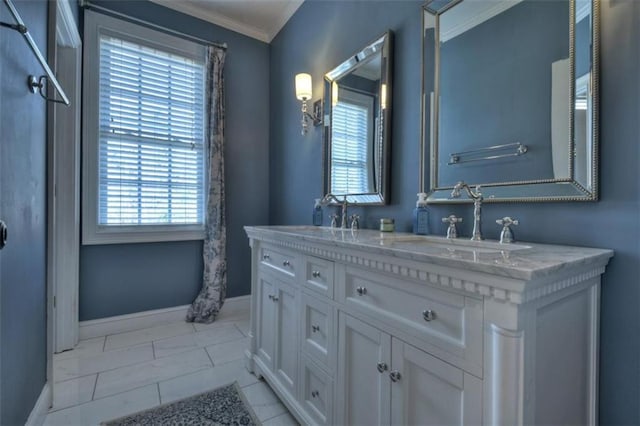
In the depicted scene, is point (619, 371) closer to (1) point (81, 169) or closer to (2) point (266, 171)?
(2) point (266, 171)

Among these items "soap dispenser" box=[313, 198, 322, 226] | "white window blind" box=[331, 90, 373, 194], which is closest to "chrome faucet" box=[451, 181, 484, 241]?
"white window blind" box=[331, 90, 373, 194]

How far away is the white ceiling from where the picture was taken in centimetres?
271

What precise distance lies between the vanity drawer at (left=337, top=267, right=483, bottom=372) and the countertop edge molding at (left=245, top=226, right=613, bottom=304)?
0.11 ft

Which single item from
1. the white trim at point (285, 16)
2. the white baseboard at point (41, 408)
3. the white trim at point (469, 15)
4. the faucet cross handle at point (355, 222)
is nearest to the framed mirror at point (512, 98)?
the white trim at point (469, 15)

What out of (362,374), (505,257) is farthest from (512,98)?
(362,374)

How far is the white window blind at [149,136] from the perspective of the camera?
98.3 inches

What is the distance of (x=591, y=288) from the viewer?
92 centimetres

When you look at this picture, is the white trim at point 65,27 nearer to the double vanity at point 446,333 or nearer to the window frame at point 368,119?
the window frame at point 368,119

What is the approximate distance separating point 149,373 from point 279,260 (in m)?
1.17

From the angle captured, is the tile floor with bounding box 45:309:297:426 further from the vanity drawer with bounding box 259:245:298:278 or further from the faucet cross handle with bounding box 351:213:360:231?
the faucet cross handle with bounding box 351:213:360:231

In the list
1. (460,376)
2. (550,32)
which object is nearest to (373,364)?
(460,376)

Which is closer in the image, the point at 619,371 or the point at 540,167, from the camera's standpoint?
the point at 619,371

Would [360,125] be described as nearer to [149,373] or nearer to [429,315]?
[429,315]

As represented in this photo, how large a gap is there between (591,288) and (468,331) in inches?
18.5
